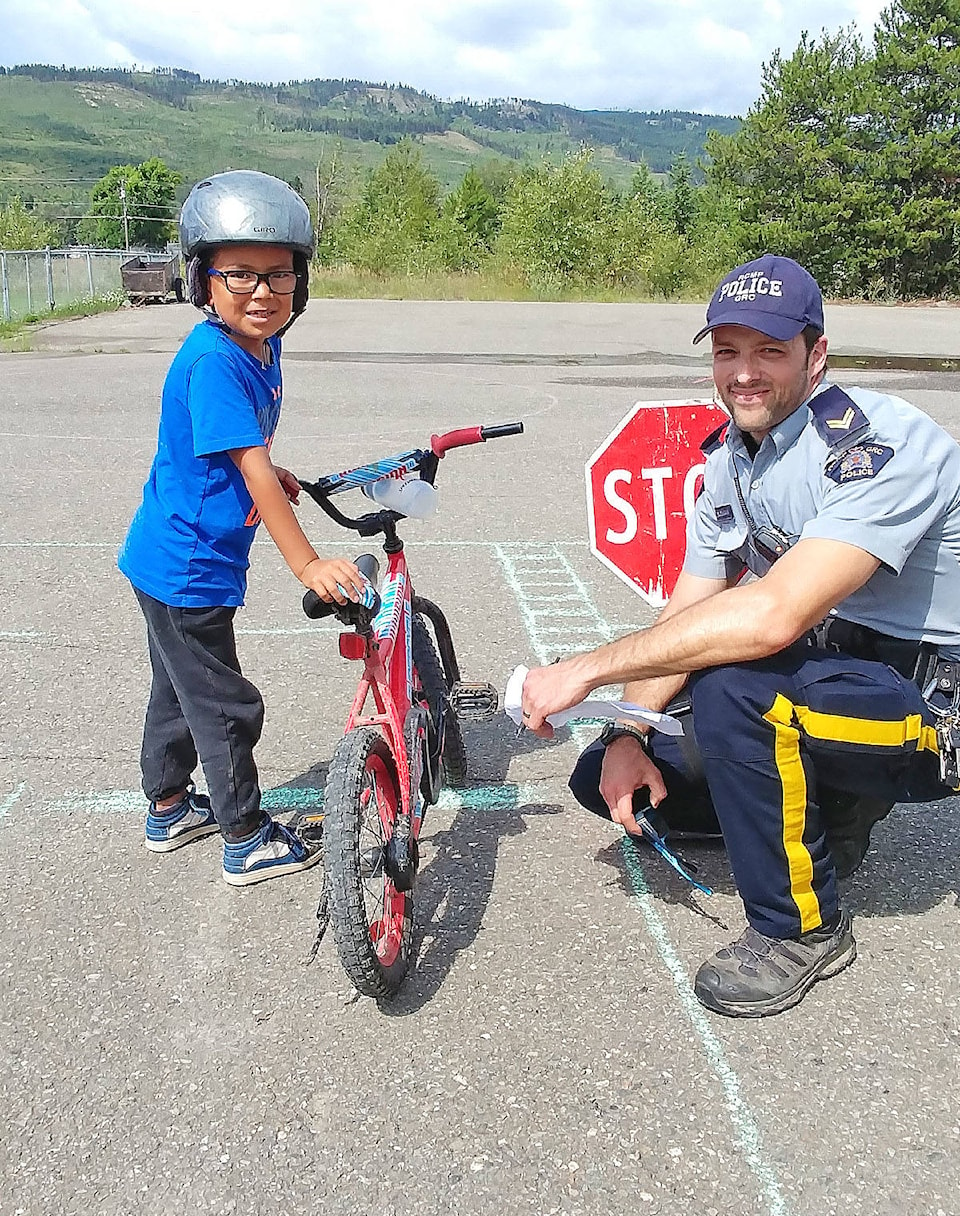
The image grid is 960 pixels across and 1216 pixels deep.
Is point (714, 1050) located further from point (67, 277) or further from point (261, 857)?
point (67, 277)

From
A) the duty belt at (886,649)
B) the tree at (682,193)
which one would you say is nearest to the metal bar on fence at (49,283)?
the duty belt at (886,649)

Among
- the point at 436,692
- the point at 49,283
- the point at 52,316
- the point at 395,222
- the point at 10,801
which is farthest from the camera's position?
the point at 395,222

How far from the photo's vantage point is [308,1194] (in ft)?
7.17

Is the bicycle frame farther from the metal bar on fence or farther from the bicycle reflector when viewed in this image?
the metal bar on fence

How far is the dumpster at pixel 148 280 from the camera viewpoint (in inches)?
1133

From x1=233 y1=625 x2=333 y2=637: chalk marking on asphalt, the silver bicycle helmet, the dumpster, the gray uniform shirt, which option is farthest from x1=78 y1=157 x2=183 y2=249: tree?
the gray uniform shirt

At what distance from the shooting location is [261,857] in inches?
128

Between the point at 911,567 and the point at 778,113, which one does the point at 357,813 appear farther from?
the point at 778,113

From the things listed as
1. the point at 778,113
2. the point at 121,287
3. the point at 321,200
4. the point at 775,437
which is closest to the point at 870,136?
the point at 778,113

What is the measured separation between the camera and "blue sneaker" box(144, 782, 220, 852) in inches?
136

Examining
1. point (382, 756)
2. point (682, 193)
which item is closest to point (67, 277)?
point (382, 756)

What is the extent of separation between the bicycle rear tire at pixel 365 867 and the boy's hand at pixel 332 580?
32 cm

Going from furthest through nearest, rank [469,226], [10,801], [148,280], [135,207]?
[135,207]
[469,226]
[148,280]
[10,801]

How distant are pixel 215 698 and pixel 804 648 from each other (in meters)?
1.54
